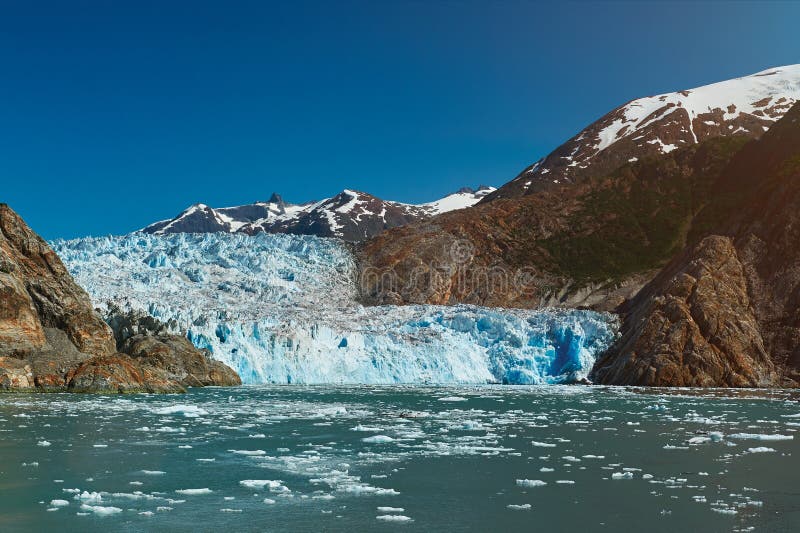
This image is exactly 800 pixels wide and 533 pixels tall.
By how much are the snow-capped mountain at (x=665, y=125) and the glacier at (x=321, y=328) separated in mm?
75852

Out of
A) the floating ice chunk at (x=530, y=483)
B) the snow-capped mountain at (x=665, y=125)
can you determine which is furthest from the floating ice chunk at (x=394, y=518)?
the snow-capped mountain at (x=665, y=125)

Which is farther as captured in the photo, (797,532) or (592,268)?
(592,268)

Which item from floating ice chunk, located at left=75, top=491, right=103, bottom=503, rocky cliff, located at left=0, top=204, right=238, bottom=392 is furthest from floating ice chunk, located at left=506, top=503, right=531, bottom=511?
rocky cliff, located at left=0, top=204, right=238, bottom=392

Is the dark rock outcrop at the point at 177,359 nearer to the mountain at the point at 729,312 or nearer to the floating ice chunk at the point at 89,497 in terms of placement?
the mountain at the point at 729,312

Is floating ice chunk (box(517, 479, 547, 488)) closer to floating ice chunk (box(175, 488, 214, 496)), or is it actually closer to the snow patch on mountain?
floating ice chunk (box(175, 488, 214, 496))

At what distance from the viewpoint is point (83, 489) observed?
42.4 ft

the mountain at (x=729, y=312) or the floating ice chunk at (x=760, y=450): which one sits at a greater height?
the mountain at (x=729, y=312)

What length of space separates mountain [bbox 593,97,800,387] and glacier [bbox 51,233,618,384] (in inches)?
199

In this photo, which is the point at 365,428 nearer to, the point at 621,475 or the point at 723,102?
the point at 621,475

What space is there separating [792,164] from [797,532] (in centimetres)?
7071

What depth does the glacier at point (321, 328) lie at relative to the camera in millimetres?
54844

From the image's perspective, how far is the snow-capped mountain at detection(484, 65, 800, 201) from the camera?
451 ft

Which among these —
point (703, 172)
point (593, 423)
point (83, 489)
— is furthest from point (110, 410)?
point (703, 172)

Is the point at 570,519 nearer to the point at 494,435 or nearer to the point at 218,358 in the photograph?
the point at 494,435
